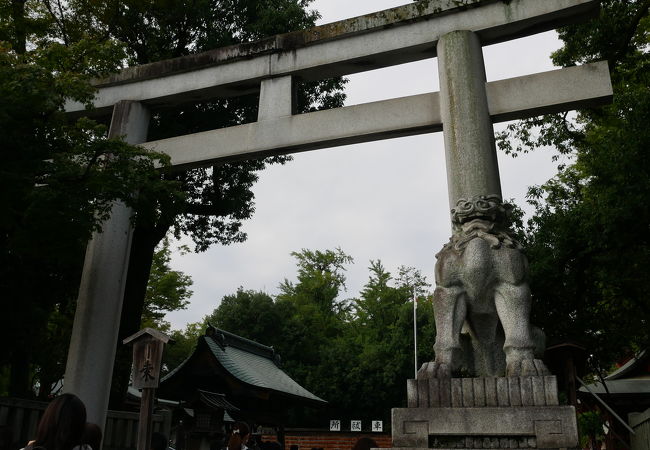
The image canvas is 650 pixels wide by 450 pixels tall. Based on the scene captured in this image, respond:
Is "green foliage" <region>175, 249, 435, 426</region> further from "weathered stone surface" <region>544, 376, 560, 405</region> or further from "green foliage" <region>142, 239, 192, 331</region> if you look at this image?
"weathered stone surface" <region>544, 376, 560, 405</region>

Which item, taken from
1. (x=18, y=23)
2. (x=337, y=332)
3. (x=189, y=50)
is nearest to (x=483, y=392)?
(x=18, y=23)

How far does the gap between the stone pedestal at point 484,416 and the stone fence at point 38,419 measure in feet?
14.4

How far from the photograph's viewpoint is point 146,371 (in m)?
6.91

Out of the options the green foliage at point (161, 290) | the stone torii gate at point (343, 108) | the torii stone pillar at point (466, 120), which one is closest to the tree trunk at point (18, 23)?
the stone torii gate at point (343, 108)

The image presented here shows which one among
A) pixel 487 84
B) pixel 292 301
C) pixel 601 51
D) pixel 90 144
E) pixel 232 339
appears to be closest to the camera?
pixel 90 144

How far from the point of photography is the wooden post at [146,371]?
6.41 meters

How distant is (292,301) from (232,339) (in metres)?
20.3

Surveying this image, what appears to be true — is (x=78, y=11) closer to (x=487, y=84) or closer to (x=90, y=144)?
(x=90, y=144)

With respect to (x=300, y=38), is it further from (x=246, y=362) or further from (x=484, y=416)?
(x=246, y=362)

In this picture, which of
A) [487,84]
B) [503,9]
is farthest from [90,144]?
[503,9]

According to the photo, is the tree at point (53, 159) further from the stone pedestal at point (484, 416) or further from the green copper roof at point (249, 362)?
the green copper roof at point (249, 362)

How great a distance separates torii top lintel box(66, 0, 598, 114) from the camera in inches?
300

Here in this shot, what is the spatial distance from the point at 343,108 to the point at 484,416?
5.06 m

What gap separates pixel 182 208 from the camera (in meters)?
7.81
